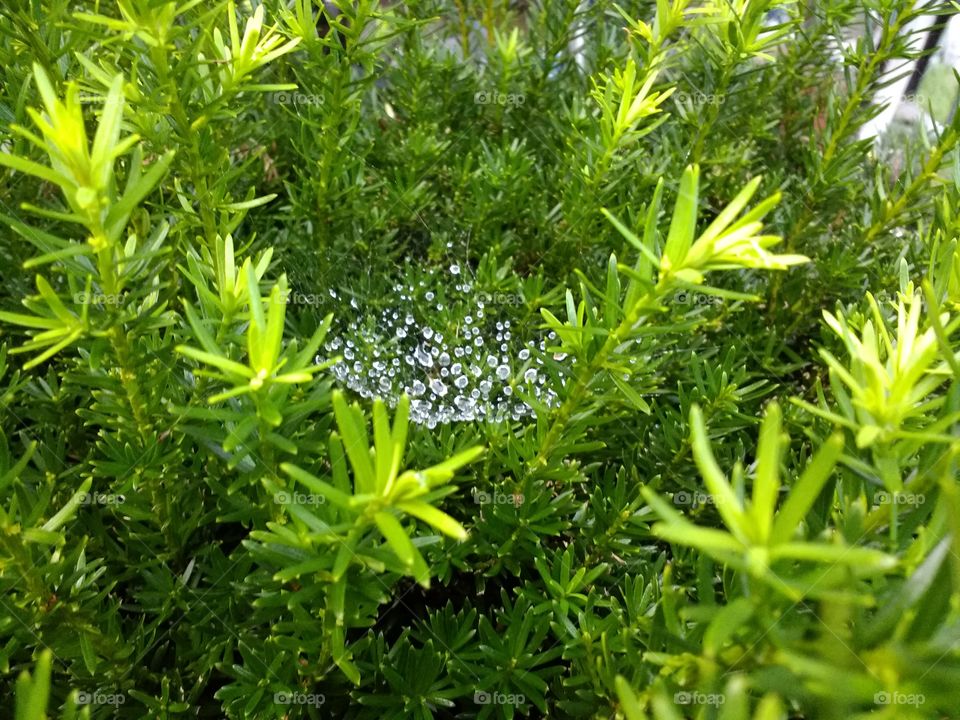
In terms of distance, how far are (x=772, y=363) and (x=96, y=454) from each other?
33.9 inches

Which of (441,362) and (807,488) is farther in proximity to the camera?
(441,362)

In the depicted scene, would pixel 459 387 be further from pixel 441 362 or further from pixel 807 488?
pixel 807 488

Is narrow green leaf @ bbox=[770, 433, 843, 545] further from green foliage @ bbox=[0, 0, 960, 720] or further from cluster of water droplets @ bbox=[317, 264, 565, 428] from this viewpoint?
cluster of water droplets @ bbox=[317, 264, 565, 428]

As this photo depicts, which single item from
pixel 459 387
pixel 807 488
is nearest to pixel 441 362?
pixel 459 387

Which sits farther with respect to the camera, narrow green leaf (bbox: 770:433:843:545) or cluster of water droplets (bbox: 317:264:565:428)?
cluster of water droplets (bbox: 317:264:565:428)

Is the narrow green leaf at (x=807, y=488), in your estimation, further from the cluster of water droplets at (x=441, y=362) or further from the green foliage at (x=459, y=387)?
the cluster of water droplets at (x=441, y=362)

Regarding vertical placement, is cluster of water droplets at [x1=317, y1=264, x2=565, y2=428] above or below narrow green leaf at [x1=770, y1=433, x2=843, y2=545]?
above

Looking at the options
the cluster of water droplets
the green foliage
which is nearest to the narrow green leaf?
the green foliage

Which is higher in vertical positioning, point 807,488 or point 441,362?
point 441,362

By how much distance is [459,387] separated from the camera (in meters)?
0.85

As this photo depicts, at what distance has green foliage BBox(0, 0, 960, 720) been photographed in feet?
1.23

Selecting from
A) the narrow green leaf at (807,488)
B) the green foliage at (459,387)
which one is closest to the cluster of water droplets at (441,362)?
the green foliage at (459,387)

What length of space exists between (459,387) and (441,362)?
57mm

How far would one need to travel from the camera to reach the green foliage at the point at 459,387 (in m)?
0.37
